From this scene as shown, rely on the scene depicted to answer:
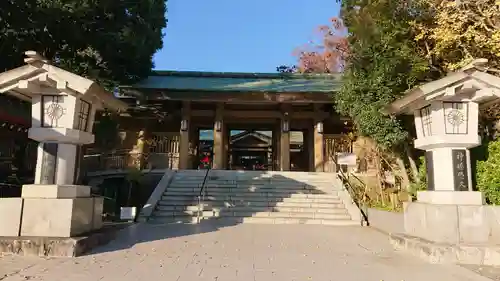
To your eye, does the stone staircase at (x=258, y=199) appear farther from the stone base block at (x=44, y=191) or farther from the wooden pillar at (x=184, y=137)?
the stone base block at (x=44, y=191)

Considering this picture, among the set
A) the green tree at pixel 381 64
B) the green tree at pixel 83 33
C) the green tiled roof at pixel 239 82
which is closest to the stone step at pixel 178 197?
the green tree at pixel 83 33

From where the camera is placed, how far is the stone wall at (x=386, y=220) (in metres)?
8.52

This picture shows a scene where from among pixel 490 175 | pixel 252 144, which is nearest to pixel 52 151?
pixel 490 175

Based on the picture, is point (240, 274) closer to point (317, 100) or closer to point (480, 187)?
point (480, 187)

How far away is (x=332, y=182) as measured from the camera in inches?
543

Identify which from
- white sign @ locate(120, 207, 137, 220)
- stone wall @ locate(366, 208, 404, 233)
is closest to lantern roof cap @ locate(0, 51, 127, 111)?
white sign @ locate(120, 207, 137, 220)

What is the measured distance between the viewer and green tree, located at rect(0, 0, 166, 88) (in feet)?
34.8

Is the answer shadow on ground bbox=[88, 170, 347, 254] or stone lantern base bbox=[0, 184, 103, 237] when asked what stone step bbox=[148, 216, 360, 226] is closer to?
shadow on ground bbox=[88, 170, 347, 254]

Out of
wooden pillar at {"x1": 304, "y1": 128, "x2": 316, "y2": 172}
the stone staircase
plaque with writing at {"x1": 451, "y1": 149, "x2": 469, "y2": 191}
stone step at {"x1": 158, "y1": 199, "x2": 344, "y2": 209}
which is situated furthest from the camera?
wooden pillar at {"x1": 304, "y1": 128, "x2": 316, "y2": 172}

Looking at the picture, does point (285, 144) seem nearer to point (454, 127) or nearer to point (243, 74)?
point (243, 74)

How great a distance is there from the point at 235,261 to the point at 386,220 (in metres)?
5.44

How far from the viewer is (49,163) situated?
6.46 m

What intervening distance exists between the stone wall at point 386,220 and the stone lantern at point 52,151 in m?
7.25

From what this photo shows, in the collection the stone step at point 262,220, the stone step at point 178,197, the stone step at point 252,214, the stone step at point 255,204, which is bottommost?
the stone step at point 262,220
